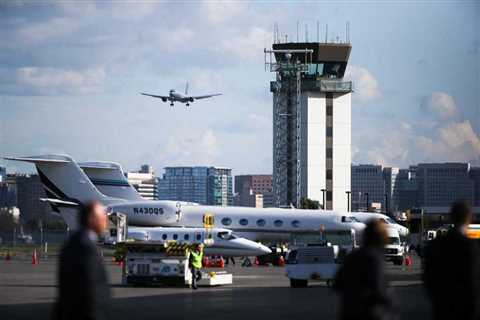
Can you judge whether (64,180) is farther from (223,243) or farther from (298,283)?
(298,283)

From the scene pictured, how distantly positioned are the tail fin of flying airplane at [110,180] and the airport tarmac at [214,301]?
148ft

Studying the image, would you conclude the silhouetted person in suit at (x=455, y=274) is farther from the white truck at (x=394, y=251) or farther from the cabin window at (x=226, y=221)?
the cabin window at (x=226, y=221)

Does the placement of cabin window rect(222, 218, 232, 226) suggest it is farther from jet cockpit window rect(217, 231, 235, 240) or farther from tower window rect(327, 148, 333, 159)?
tower window rect(327, 148, 333, 159)

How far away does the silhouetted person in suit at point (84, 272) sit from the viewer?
33.8 feet

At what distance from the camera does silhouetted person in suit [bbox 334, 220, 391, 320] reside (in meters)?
9.95

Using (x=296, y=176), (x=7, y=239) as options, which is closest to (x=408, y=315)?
(x=7, y=239)

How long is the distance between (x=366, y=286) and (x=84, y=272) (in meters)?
2.60

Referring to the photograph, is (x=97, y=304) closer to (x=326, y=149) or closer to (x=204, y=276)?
(x=204, y=276)

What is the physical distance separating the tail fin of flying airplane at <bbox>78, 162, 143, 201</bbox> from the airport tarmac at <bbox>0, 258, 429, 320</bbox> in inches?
1780

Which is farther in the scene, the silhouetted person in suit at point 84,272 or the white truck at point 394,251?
the white truck at point 394,251

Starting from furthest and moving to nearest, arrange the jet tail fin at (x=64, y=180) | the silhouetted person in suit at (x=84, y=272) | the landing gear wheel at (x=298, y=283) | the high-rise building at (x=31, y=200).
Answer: the high-rise building at (x=31, y=200) < the jet tail fin at (x=64, y=180) < the landing gear wheel at (x=298, y=283) < the silhouetted person in suit at (x=84, y=272)

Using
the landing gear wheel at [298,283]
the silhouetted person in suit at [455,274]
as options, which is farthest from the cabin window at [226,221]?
the silhouetted person in suit at [455,274]

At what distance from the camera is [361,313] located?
1000 cm

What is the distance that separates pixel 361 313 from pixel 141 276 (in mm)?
27625
